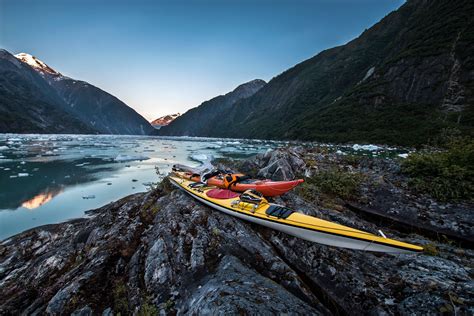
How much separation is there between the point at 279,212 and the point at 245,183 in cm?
265

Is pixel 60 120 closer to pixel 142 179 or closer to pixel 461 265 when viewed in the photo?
pixel 142 179

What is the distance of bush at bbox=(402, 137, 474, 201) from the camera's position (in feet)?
17.9

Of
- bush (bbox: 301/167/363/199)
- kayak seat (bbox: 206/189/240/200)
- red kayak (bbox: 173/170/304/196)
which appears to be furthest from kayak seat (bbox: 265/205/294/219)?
bush (bbox: 301/167/363/199)

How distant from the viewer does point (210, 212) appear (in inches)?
204

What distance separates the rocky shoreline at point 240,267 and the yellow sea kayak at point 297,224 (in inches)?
8.3

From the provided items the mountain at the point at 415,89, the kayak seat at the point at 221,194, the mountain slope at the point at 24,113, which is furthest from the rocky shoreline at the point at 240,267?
the mountain slope at the point at 24,113

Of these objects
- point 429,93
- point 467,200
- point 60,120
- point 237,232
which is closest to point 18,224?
point 237,232

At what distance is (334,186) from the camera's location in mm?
6785

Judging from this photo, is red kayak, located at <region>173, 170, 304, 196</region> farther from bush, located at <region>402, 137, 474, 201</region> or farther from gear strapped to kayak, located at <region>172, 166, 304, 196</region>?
bush, located at <region>402, 137, 474, 201</region>

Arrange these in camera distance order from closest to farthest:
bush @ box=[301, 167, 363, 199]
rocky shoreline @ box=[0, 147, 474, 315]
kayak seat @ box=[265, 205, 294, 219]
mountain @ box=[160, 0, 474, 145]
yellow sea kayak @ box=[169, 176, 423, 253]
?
rocky shoreline @ box=[0, 147, 474, 315] → yellow sea kayak @ box=[169, 176, 423, 253] → kayak seat @ box=[265, 205, 294, 219] → bush @ box=[301, 167, 363, 199] → mountain @ box=[160, 0, 474, 145]

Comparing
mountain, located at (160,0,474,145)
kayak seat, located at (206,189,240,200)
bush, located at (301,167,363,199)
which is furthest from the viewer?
mountain, located at (160,0,474,145)

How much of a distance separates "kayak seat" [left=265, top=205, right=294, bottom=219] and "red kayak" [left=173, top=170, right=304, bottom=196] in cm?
136

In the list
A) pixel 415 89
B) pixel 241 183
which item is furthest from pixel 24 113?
pixel 415 89

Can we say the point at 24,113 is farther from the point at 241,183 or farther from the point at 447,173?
the point at 447,173
